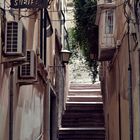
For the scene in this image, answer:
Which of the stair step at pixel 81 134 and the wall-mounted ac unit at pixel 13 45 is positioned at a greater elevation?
the wall-mounted ac unit at pixel 13 45

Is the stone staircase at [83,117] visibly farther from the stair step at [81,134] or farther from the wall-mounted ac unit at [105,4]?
the wall-mounted ac unit at [105,4]

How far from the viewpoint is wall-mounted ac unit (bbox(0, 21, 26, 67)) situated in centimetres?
558

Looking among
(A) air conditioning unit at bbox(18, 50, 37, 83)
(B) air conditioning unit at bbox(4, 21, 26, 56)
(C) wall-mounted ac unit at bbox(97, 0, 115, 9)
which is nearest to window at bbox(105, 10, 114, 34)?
(C) wall-mounted ac unit at bbox(97, 0, 115, 9)

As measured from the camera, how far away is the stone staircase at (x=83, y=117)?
1614cm

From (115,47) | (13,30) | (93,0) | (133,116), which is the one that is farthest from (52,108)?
(13,30)

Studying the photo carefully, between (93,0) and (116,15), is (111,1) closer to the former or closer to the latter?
(116,15)

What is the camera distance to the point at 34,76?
6945mm

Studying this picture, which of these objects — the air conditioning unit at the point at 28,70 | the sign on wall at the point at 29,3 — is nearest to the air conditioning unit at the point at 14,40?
the sign on wall at the point at 29,3

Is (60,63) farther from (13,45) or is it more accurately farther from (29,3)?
(13,45)

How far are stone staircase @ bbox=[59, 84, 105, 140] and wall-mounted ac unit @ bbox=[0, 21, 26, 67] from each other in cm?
1059

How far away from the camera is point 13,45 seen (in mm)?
5590

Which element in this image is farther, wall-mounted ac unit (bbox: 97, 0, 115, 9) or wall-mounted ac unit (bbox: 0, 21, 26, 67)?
wall-mounted ac unit (bbox: 97, 0, 115, 9)

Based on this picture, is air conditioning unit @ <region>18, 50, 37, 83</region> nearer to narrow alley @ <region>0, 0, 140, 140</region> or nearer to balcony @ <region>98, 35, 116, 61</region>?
narrow alley @ <region>0, 0, 140, 140</region>

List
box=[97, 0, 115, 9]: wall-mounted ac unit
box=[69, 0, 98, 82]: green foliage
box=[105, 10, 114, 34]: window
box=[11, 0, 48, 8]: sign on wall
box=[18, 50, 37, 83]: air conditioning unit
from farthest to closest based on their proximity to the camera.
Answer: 1. box=[69, 0, 98, 82]: green foliage
2. box=[105, 10, 114, 34]: window
3. box=[97, 0, 115, 9]: wall-mounted ac unit
4. box=[18, 50, 37, 83]: air conditioning unit
5. box=[11, 0, 48, 8]: sign on wall
